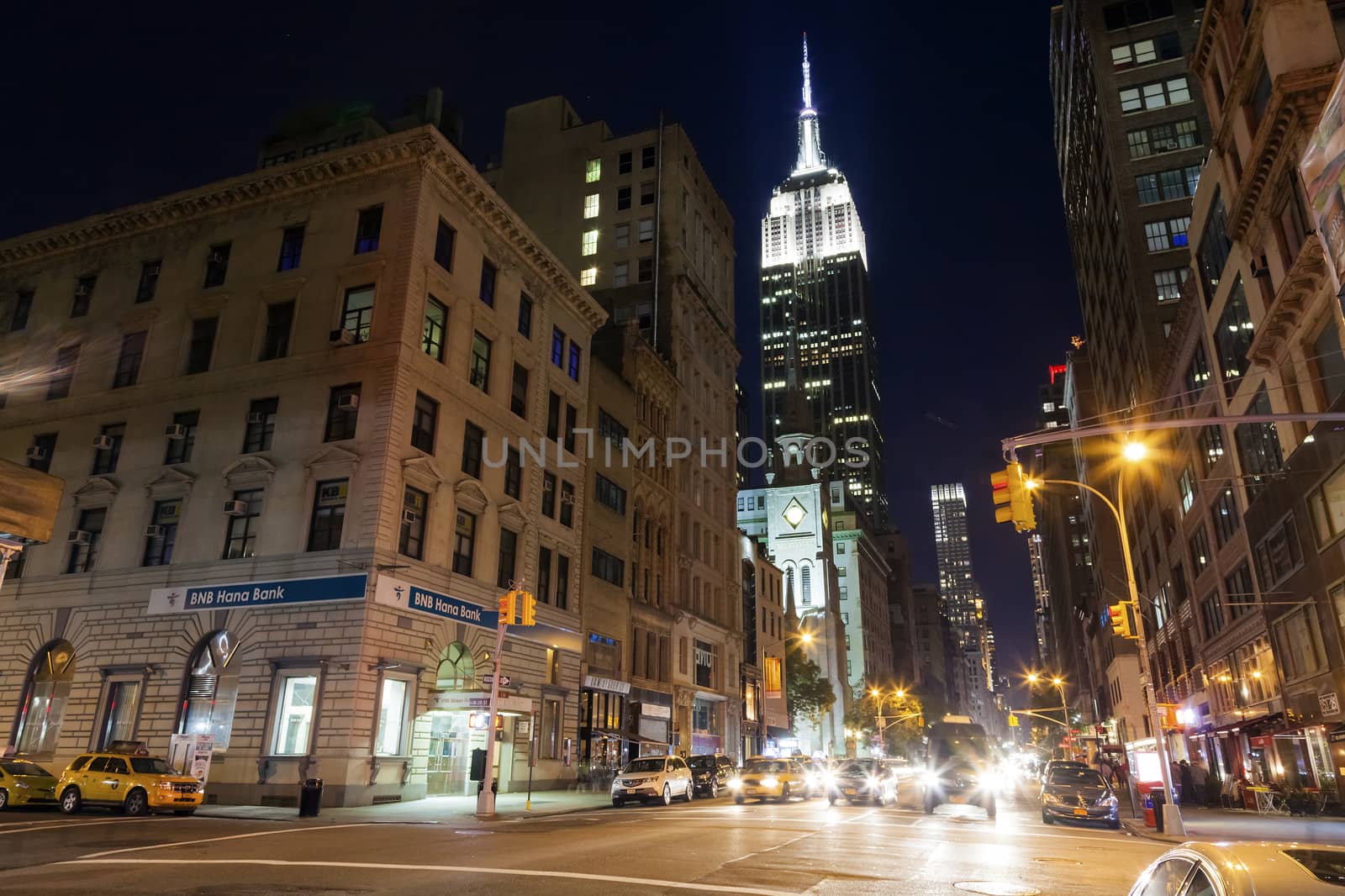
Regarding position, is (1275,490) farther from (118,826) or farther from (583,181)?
(583,181)

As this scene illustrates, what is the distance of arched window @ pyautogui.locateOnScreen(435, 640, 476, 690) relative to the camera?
32469mm

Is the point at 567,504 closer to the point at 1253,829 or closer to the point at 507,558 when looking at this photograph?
the point at 507,558

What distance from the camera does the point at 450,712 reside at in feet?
104

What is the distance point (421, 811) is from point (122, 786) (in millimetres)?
7729

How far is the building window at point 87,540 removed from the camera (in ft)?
112

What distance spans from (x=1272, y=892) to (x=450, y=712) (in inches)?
1209

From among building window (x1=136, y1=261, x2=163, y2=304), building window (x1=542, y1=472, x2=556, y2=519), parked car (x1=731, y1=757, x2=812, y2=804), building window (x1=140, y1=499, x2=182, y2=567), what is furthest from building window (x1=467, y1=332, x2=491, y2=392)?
parked car (x1=731, y1=757, x2=812, y2=804)

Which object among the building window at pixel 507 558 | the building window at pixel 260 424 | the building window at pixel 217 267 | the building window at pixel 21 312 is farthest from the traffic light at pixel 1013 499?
the building window at pixel 21 312

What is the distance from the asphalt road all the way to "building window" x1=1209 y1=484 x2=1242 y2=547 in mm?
23545

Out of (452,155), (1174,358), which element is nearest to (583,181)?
(452,155)

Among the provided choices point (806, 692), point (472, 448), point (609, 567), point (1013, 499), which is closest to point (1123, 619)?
point (1013, 499)

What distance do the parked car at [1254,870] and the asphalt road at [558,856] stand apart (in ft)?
24.8

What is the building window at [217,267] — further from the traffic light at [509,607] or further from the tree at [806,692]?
the tree at [806,692]

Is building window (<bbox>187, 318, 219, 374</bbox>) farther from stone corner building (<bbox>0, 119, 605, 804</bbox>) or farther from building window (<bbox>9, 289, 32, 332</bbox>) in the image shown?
building window (<bbox>9, 289, 32, 332</bbox>)
